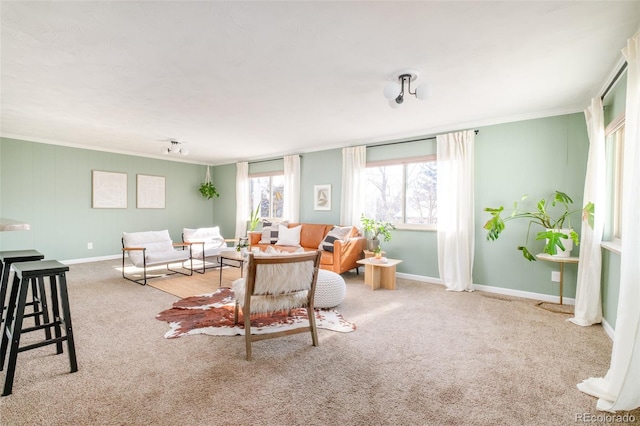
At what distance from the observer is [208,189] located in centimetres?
841

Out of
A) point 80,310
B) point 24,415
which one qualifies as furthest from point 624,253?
point 80,310

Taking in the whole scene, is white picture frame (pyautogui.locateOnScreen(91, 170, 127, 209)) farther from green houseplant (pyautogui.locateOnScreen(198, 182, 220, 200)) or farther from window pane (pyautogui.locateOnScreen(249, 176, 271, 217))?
window pane (pyautogui.locateOnScreen(249, 176, 271, 217))

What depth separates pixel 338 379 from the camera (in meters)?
2.09

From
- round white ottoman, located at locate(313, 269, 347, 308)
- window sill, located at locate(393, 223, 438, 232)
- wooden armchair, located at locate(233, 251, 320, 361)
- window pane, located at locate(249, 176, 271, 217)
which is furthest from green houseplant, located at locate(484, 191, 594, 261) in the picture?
window pane, located at locate(249, 176, 271, 217)

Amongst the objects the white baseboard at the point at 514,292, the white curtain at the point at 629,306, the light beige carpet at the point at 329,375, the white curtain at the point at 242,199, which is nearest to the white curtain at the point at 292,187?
the white curtain at the point at 242,199

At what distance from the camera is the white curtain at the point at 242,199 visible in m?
7.90

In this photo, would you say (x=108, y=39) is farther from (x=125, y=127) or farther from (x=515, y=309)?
(x=515, y=309)

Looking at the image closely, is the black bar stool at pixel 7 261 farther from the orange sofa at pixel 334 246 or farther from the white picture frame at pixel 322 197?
the white picture frame at pixel 322 197

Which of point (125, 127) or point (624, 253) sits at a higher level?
point (125, 127)

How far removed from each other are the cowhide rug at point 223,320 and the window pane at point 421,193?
251cm

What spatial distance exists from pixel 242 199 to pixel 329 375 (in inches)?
250

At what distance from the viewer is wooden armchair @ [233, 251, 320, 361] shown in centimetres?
236

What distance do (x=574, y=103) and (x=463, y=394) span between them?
3.74m

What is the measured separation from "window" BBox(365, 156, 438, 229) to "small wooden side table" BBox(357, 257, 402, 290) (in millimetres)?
1054
